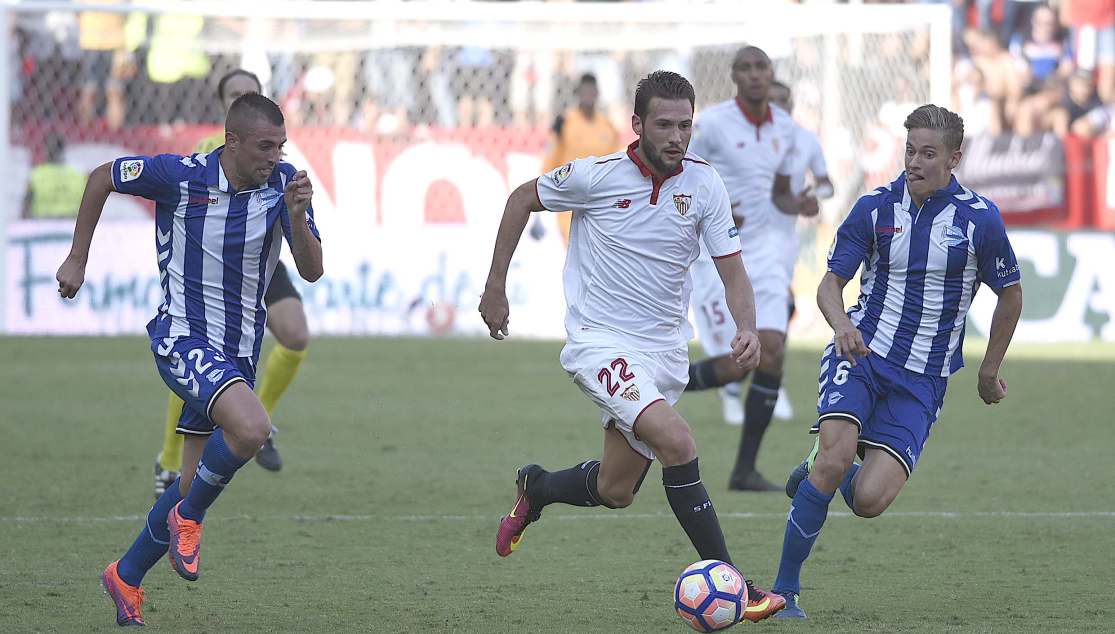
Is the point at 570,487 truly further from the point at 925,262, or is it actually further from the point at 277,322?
the point at 277,322

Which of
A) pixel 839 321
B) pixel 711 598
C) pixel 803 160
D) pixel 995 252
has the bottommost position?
pixel 711 598

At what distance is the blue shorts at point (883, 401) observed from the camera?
4.77 metres

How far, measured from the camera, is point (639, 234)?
4812 mm

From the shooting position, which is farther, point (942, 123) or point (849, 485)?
point (849, 485)

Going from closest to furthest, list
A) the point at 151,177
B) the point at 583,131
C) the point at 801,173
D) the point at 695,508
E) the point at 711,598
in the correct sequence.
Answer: the point at 711,598 → the point at 695,508 → the point at 151,177 → the point at 801,173 → the point at 583,131

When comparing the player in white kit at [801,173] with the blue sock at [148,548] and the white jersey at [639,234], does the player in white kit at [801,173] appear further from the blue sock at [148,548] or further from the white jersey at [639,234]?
the blue sock at [148,548]

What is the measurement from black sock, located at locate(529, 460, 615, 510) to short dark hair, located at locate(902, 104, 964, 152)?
165cm

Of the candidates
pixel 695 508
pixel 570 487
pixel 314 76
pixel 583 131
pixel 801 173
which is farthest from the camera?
pixel 314 76

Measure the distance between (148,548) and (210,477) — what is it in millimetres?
307

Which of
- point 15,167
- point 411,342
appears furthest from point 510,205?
point 15,167

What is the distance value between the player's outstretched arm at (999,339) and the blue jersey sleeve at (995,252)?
0.13ft

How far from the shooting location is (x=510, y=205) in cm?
490

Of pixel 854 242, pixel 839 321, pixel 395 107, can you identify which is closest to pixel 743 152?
pixel 854 242

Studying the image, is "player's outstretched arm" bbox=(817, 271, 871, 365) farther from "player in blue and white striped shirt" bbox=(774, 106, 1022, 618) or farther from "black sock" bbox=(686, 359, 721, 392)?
"black sock" bbox=(686, 359, 721, 392)
